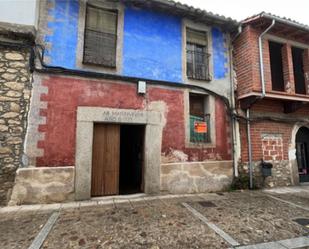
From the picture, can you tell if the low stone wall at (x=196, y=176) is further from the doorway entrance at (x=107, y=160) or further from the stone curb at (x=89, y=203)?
the doorway entrance at (x=107, y=160)

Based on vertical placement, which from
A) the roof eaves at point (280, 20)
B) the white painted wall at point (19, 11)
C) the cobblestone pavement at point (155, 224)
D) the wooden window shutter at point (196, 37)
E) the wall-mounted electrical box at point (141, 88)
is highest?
the roof eaves at point (280, 20)

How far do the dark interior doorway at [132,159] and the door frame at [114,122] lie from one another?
350 mm

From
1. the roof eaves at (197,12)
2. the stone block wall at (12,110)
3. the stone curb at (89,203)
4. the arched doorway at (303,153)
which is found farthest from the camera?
the arched doorway at (303,153)

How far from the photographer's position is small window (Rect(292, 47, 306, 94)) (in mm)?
8000

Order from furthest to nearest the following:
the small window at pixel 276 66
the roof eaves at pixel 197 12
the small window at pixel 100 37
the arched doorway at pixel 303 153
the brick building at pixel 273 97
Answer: the arched doorway at pixel 303 153 → the small window at pixel 276 66 → the brick building at pixel 273 97 → the roof eaves at pixel 197 12 → the small window at pixel 100 37

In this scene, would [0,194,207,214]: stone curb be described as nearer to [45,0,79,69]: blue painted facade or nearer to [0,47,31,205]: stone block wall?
[0,47,31,205]: stone block wall

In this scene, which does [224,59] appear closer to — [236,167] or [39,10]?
[236,167]

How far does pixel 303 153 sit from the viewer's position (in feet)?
26.5

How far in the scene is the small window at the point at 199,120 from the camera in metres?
6.58

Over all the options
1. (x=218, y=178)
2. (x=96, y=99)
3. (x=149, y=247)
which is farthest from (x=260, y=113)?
(x=149, y=247)

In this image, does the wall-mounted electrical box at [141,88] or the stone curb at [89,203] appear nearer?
the stone curb at [89,203]

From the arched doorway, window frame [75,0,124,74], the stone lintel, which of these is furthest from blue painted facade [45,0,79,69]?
the arched doorway

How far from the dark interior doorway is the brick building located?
11.2ft

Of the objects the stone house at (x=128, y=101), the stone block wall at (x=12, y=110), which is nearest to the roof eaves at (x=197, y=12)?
the stone house at (x=128, y=101)
